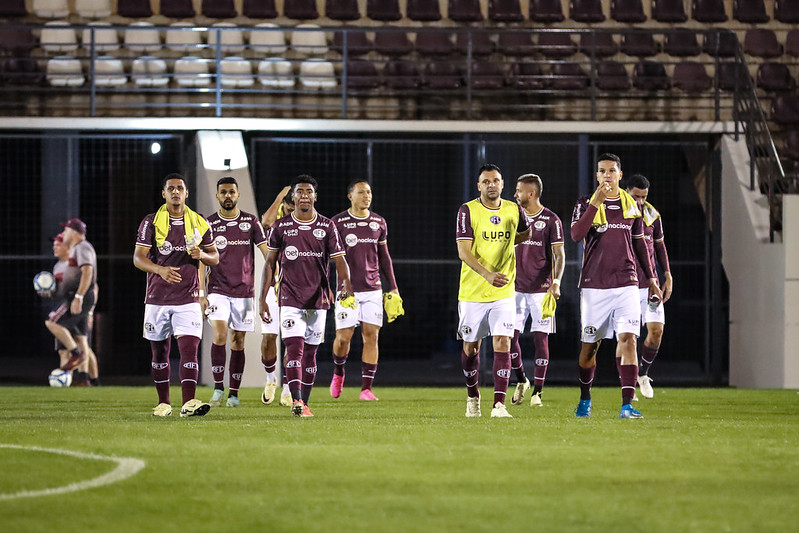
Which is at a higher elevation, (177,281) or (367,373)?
(177,281)

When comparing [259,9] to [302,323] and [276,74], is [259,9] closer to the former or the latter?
[276,74]

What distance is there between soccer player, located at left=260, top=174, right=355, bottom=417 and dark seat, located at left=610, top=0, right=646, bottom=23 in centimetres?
1242

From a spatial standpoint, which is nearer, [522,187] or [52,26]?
[522,187]

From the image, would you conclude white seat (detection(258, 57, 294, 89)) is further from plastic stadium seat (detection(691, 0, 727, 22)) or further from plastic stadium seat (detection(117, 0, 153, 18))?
plastic stadium seat (detection(691, 0, 727, 22))

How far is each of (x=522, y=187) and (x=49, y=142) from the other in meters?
7.97

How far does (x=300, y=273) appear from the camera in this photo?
35.7 ft

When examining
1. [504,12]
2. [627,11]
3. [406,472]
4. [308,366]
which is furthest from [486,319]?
[627,11]

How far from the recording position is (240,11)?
21875mm

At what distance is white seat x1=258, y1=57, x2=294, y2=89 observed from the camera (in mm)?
19281

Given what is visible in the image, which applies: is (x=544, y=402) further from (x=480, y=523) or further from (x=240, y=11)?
(x=240, y=11)

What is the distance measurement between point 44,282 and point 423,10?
8.62 metres

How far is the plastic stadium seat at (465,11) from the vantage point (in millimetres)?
21844

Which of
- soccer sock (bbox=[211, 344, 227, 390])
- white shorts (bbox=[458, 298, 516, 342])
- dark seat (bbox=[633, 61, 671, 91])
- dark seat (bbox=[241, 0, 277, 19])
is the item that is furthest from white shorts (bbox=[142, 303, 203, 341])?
dark seat (bbox=[241, 0, 277, 19])

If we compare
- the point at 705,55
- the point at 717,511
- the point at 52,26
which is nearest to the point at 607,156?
the point at 717,511
